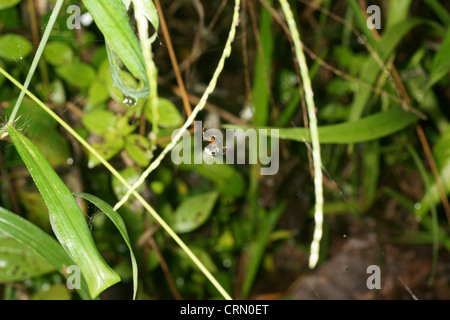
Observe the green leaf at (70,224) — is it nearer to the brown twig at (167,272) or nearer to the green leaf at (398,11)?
the brown twig at (167,272)

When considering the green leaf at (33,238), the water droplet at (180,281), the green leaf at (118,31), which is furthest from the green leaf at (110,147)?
the water droplet at (180,281)

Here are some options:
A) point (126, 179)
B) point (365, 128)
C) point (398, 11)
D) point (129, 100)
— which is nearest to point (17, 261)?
point (126, 179)

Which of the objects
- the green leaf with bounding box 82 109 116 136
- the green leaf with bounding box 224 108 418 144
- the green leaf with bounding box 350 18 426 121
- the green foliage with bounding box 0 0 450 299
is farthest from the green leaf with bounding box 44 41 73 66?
the green leaf with bounding box 350 18 426 121

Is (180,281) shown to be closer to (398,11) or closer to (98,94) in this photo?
(98,94)

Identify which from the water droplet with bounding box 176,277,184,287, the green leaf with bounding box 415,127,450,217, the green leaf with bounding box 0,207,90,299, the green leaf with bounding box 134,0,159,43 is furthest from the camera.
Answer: the water droplet with bounding box 176,277,184,287

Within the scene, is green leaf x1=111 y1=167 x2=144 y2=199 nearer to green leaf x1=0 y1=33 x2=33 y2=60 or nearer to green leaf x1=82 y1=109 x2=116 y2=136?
green leaf x1=82 y1=109 x2=116 y2=136
